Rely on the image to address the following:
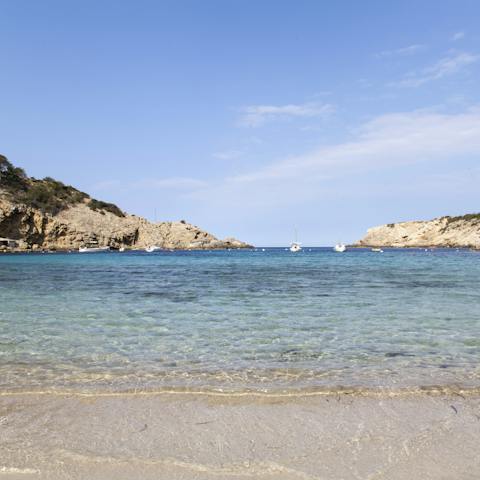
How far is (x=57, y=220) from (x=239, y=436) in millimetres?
123753

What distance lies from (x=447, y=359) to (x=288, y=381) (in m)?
3.81

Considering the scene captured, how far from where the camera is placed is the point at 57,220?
11900 cm

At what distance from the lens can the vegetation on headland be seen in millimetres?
119500

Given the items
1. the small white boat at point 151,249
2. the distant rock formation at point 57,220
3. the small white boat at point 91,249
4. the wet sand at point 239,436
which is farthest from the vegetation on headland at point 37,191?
the wet sand at point 239,436

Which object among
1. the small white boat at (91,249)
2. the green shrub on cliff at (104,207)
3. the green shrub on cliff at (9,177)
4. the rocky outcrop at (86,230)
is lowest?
the small white boat at (91,249)

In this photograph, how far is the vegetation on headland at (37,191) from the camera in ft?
392

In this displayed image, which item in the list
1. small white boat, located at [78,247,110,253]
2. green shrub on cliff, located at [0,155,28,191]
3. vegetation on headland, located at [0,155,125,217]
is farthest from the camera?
green shrub on cliff, located at [0,155,28,191]

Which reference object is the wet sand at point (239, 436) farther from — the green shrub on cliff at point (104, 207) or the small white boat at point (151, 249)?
the green shrub on cliff at point (104, 207)

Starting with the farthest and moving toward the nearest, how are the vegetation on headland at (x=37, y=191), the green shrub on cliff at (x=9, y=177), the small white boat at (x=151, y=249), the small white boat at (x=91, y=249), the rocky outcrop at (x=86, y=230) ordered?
the small white boat at (x=151, y=249) → the green shrub on cliff at (x=9, y=177) → the vegetation on headland at (x=37, y=191) → the small white boat at (x=91, y=249) → the rocky outcrop at (x=86, y=230)

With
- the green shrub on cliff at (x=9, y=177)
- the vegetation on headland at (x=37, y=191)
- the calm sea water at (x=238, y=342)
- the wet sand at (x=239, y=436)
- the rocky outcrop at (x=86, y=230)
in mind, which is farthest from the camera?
the green shrub on cliff at (x=9, y=177)

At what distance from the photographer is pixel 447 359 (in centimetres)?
932

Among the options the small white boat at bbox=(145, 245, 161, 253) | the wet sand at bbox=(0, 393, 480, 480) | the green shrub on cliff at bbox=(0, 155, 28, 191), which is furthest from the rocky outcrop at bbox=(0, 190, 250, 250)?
the wet sand at bbox=(0, 393, 480, 480)

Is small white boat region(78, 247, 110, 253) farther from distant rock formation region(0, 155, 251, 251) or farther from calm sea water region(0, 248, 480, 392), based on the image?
calm sea water region(0, 248, 480, 392)

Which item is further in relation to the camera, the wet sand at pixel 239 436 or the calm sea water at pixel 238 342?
the calm sea water at pixel 238 342
